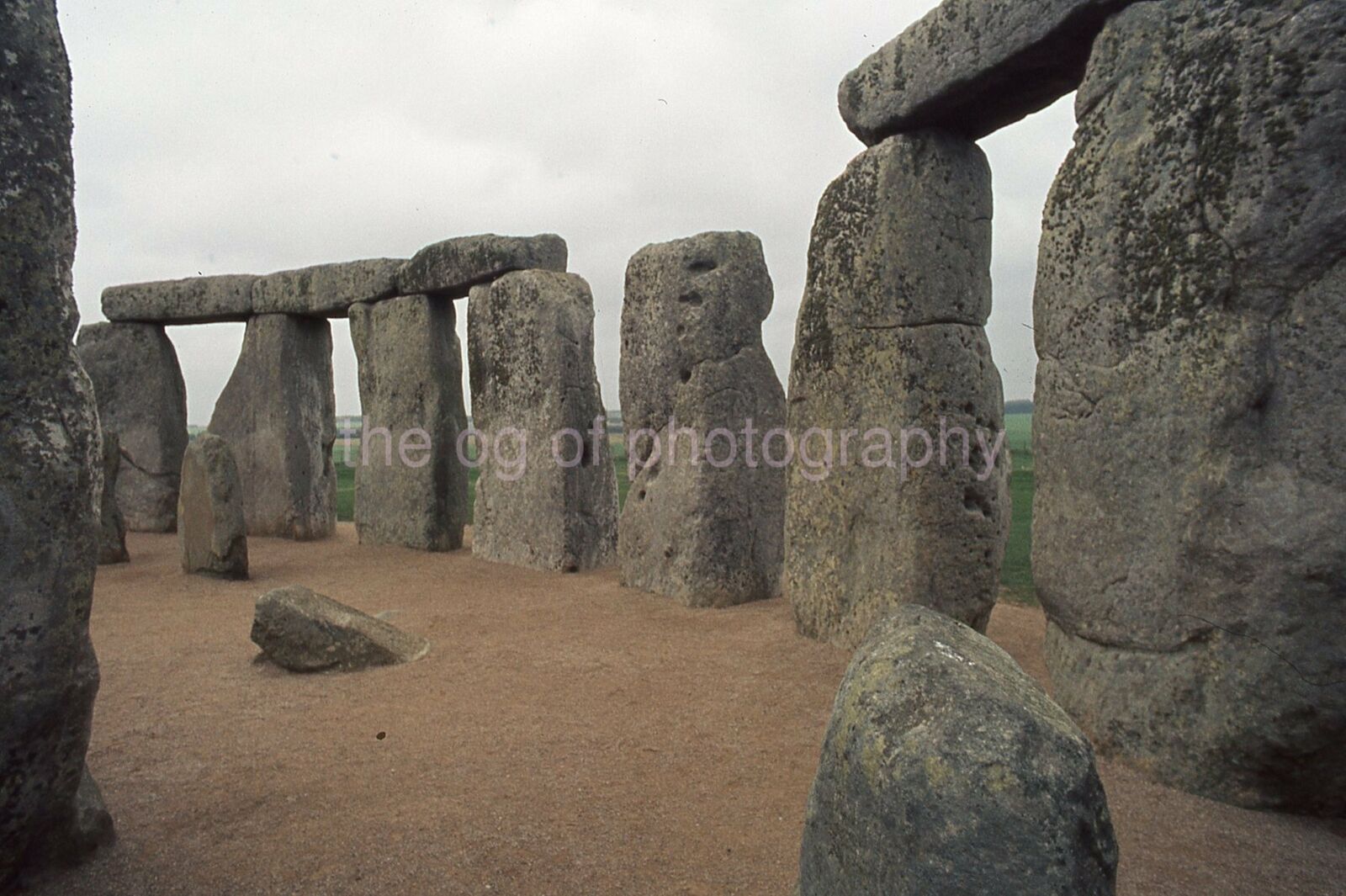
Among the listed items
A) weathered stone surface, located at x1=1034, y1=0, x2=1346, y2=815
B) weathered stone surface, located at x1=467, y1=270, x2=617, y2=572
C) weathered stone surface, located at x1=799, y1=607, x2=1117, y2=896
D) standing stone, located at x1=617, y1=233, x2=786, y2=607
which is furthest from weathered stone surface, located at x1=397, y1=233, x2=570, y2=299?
weathered stone surface, located at x1=799, y1=607, x2=1117, y2=896

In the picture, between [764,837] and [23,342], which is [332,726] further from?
[23,342]

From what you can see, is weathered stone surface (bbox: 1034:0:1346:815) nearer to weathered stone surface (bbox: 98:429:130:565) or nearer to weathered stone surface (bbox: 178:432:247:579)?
weathered stone surface (bbox: 178:432:247:579)

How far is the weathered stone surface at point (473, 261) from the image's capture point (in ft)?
27.2

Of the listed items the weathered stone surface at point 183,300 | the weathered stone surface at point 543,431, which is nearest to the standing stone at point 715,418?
the weathered stone surface at point 543,431

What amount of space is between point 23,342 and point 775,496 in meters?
4.67

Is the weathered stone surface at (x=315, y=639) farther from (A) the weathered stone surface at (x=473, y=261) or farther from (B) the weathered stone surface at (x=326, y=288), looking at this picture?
(B) the weathered stone surface at (x=326, y=288)

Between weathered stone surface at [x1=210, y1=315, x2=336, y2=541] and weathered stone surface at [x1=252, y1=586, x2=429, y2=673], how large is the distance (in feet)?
18.6

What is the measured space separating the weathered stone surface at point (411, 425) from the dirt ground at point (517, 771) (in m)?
3.19

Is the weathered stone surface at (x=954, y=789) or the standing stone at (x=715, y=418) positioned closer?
the weathered stone surface at (x=954, y=789)

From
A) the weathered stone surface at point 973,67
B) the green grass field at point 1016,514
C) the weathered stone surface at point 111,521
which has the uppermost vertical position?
the weathered stone surface at point 973,67

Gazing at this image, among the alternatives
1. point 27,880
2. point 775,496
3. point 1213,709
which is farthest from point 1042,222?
point 27,880

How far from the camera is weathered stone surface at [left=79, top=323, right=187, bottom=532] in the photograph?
10.9m

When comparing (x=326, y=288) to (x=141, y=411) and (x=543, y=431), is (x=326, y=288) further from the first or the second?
(x=543, y=431)

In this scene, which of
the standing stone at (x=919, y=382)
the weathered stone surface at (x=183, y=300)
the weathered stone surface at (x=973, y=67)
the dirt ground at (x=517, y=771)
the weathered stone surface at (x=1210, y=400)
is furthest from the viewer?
the weathered stone surface at (x=183, y=300)
